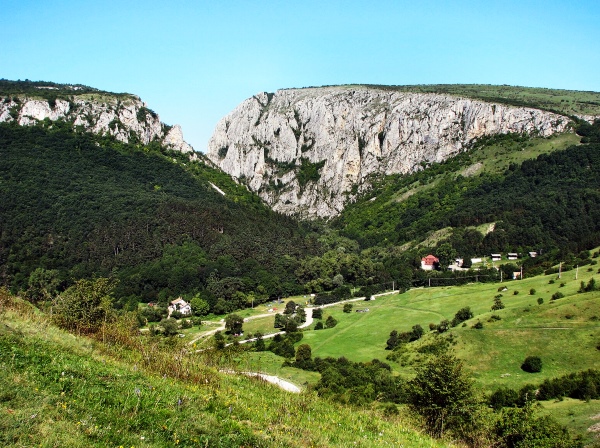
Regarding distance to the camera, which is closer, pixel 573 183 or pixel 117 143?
pixel 573 183

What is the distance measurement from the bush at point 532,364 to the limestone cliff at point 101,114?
157072mm

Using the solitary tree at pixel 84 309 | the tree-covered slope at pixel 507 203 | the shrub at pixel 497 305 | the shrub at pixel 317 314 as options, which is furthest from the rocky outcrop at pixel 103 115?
the solitary tree at pixel 84 309

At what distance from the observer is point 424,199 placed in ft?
602

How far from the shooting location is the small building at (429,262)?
119750mm

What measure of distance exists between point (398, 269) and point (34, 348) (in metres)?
112

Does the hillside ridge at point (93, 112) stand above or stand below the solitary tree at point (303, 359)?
above

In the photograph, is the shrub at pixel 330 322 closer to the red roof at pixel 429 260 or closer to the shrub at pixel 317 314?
the shrub at pixel 317 314

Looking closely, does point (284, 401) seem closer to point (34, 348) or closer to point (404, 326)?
point (34, 348)

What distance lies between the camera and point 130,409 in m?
8.34

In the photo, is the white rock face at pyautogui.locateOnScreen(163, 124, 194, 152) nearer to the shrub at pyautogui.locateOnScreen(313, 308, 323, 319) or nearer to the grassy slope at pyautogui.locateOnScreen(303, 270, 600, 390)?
the shrub at pyautogui.locateOnScreen(313, 308, 323, 319)

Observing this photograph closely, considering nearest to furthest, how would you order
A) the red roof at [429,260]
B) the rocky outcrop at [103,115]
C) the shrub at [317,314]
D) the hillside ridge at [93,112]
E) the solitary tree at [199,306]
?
the shrub at [317,314]
the solitary tree at [199,306]
the red roof at [429,260]
the rocky outcrop at [103,115]
the hillside ridge at [93,112]

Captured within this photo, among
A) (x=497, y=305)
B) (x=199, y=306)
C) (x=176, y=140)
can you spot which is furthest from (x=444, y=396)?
(x=176, y=140)

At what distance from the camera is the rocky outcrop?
503ft

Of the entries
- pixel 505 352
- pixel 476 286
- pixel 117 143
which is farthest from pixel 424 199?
pixel 505 352
